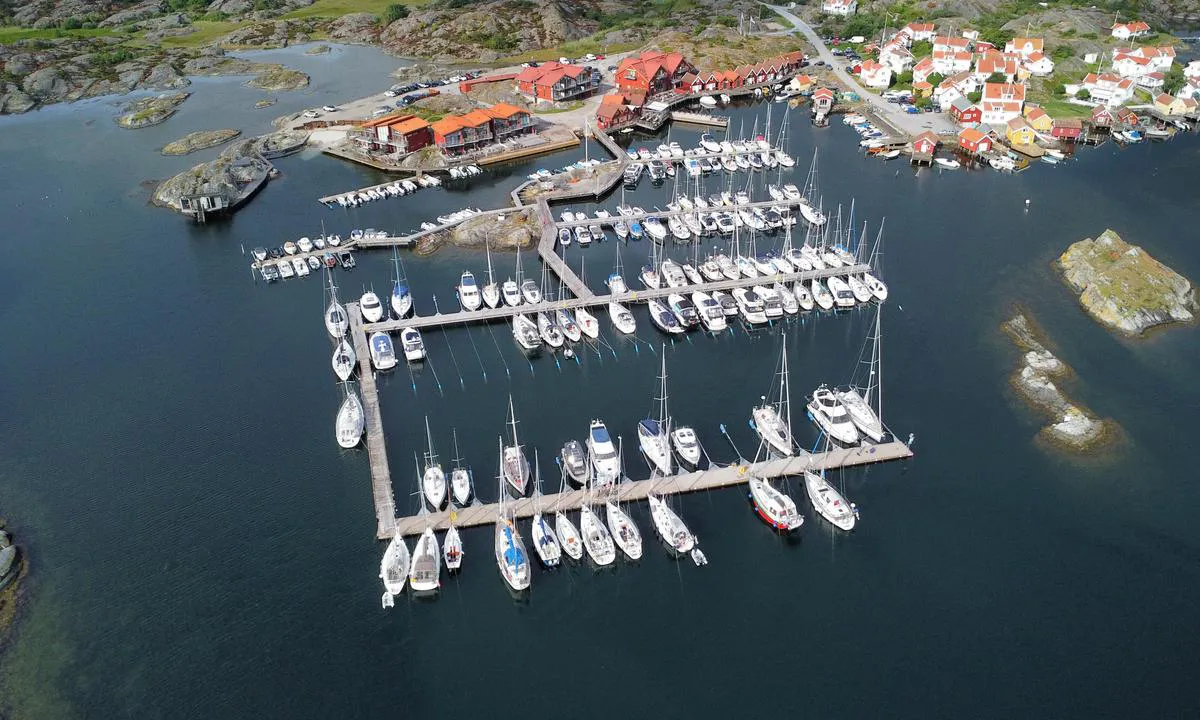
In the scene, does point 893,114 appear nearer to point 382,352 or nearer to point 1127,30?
point 1127,30

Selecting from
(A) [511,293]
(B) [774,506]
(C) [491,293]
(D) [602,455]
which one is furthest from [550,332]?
→ (B) [774,506]

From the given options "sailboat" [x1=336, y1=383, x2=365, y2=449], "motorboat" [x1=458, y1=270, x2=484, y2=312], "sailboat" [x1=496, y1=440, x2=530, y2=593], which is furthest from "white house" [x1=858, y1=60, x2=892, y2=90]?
"sailboat" [x1=496, y1=440, x2=530, y2=593]

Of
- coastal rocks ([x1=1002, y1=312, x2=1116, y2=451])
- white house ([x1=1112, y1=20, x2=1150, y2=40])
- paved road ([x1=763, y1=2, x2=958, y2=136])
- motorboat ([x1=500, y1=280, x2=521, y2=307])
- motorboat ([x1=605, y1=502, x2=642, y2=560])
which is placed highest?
motorboat ([x1=500, y1=280, x2=521, y2=307])

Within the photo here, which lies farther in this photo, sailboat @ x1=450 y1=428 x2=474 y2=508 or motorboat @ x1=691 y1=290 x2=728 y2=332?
motorboat @ x1=691 y1=290 x2=728 y2=332

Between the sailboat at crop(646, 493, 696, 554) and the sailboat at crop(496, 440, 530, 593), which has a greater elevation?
the sailboat at crop(496, 440, 530, 593)

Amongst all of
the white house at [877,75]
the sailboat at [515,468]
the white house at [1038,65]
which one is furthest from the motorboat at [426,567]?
the white house at [1038,65]

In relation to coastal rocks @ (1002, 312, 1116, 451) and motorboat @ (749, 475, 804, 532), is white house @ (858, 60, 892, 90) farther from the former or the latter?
motorboat @ (749, 475, 804, 532)
